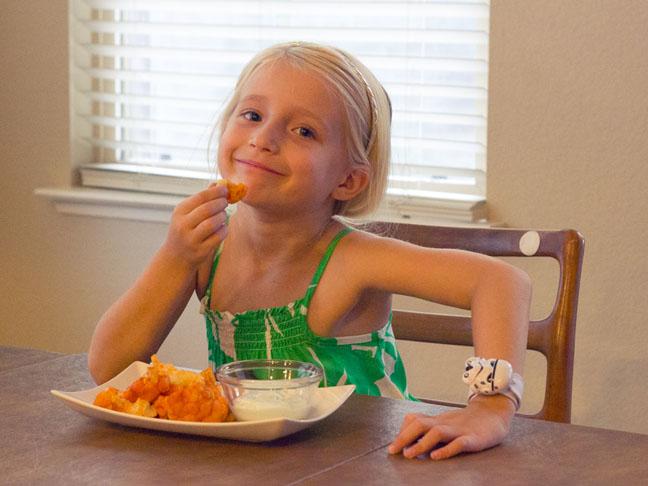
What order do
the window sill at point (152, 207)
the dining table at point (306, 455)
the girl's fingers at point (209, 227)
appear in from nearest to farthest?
the dining table at point (306, 455)
the girl's fingers at point (209, 227)
the window sill at point (152, 207)

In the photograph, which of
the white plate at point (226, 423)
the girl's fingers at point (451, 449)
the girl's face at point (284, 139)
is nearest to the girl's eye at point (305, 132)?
the girl's face at point (284, 139)

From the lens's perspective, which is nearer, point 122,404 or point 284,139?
point 122,404

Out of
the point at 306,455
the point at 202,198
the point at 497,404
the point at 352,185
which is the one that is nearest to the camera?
the point at 306,455

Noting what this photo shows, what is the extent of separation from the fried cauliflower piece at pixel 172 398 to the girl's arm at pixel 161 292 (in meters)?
0.21

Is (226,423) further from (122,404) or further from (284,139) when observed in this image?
(284,139)

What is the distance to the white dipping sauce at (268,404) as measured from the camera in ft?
2.67

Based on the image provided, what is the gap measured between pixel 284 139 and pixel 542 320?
1.42 ft

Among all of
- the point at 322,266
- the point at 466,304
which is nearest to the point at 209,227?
the point at 322,266

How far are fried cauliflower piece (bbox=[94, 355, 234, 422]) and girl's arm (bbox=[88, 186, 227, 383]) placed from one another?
21 cm

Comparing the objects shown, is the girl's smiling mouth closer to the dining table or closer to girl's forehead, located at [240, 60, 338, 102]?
girl's forehead, located at [240, 60, 338, 102]

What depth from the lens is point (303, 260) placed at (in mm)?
1265

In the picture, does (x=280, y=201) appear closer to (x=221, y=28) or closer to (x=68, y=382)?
(x=68, y=382)

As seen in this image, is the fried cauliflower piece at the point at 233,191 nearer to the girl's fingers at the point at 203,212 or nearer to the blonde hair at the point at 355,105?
the girl's fingers at the point at 203,212

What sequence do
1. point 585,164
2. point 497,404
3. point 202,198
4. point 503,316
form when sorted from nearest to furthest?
point 497,404 → point 503,316 → point 202,198 → point 585,164
